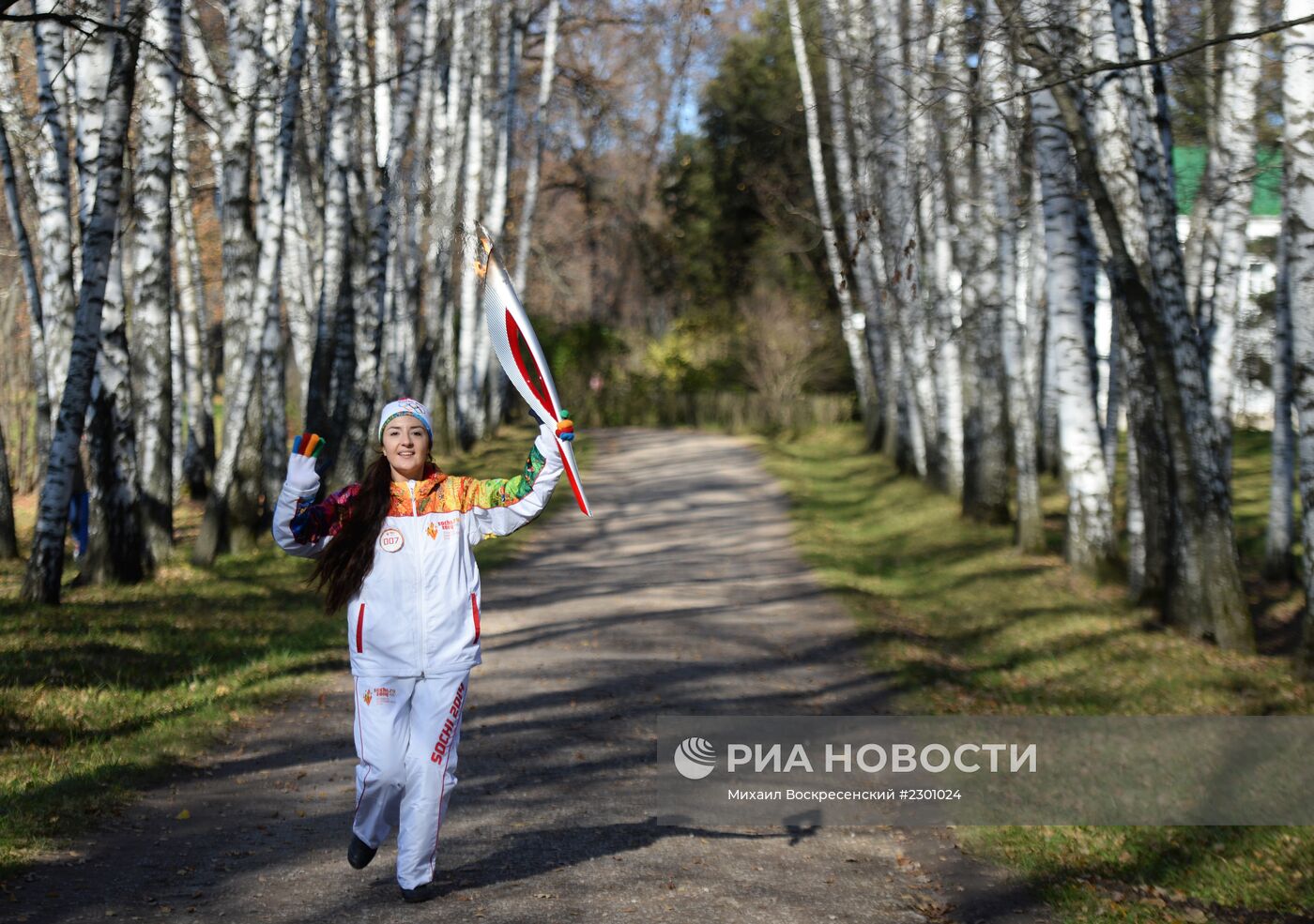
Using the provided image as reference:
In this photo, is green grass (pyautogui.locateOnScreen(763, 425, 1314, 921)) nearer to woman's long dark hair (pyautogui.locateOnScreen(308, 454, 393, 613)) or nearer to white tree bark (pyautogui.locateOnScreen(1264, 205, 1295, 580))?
white tree bark (pyautogui.locateOnScreen(1264, 205, 1295, 580))

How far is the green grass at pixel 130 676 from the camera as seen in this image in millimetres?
7246

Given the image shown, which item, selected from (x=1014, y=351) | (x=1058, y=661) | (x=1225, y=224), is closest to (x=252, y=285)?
(x=1014, y=351)

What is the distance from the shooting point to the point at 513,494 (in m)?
5.97

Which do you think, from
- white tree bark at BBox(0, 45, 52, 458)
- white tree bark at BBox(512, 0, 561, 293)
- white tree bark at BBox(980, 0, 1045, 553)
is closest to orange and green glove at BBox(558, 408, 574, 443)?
white tree bark at BBox(0, 45, 52, 458)

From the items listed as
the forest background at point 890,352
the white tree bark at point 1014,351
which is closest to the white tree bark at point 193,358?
the forest background at point 890,352

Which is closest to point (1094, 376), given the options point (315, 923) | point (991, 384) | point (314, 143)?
point (991, 384)

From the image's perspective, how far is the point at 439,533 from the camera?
5910mm

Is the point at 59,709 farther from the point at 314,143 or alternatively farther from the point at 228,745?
the point at 314,143

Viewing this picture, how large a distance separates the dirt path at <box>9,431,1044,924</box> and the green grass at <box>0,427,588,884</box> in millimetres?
268

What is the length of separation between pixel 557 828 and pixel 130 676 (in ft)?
13.7

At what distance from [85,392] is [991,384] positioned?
12.6 meters

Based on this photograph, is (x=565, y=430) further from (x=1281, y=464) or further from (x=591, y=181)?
(x=591, y=181)

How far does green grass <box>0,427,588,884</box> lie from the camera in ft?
23.8

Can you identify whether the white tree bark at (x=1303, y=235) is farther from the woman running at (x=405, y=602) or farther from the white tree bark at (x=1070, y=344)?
the woman running at (x=405, y=602)
